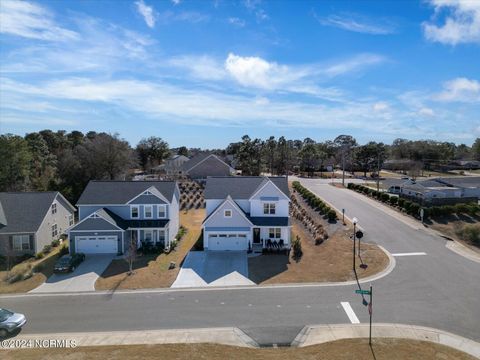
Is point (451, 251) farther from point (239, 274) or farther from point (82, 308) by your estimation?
point (82, 308)

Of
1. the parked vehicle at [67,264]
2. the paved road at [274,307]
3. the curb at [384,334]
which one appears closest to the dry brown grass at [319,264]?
the paved road at [274,307]

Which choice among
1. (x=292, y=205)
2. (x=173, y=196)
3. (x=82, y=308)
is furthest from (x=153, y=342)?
(x=292, y=205)

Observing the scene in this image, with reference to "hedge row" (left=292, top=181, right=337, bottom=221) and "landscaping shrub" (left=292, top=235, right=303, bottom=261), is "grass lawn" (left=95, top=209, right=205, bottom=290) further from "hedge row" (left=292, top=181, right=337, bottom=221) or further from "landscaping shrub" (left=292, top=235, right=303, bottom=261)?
"hedge row" (left=292, top=181, right=337, bottom=221)

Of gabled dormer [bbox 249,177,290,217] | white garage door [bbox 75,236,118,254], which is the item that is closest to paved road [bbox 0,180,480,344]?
white garage door [bbox 75,236,118,254]

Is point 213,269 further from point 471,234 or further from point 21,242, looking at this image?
point 471,234

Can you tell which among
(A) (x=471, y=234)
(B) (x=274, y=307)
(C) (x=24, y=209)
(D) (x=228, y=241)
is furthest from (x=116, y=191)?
(A) (x=471, y=234)

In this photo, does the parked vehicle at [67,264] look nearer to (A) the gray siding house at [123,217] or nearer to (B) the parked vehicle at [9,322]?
(A) the gray siding house at [123,217]
